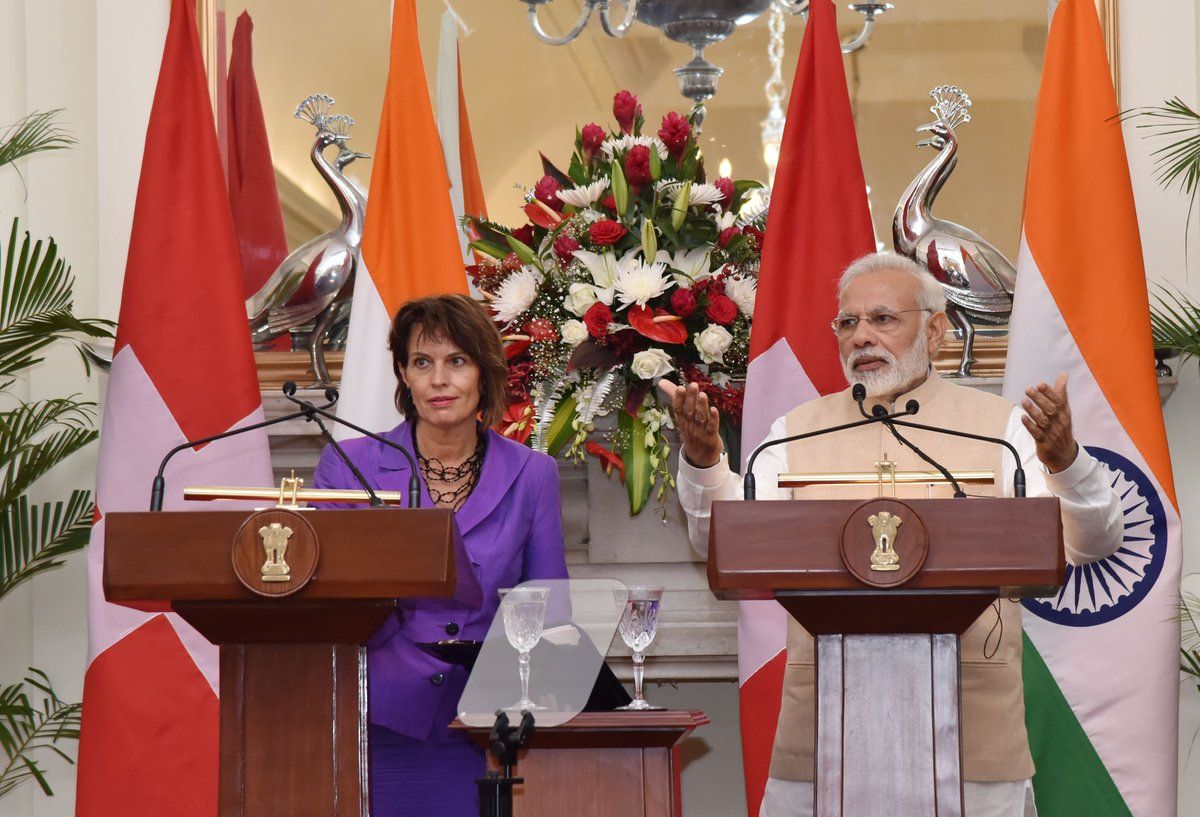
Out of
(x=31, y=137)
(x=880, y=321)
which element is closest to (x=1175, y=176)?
(x=880, y=321)

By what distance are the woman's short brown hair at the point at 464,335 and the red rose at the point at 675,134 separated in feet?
3.55

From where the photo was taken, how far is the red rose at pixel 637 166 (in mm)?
3549

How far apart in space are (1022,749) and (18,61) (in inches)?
129

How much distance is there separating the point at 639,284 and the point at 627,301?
0.05m

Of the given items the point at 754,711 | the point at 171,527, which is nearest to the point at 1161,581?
the point at 754,711

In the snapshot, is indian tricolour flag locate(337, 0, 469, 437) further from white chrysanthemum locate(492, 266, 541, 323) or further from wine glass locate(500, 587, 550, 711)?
wine glass locate(500, 587, 550, 711)

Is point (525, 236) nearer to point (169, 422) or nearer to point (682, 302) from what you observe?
point (682, 302)

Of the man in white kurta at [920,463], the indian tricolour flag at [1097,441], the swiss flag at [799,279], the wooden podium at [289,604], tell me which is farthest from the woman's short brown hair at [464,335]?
the indian tricolour flag at [1097,441]

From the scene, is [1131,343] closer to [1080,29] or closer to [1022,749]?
[1080,29]

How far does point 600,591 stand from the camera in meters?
2.24

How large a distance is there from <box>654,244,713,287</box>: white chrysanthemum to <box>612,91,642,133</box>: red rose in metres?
0.43

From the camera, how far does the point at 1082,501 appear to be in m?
2.33

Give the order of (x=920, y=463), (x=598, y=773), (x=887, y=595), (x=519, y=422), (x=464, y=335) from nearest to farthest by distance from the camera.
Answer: (x=887, y=595), (x=598, y=773), (x=920, y=463), (x=464, y=335), (x=519, y=422)

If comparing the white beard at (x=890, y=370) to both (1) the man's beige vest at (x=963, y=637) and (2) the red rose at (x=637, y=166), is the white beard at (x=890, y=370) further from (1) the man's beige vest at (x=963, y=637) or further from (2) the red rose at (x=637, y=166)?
(2) the red rose at (x=637, y=166)
